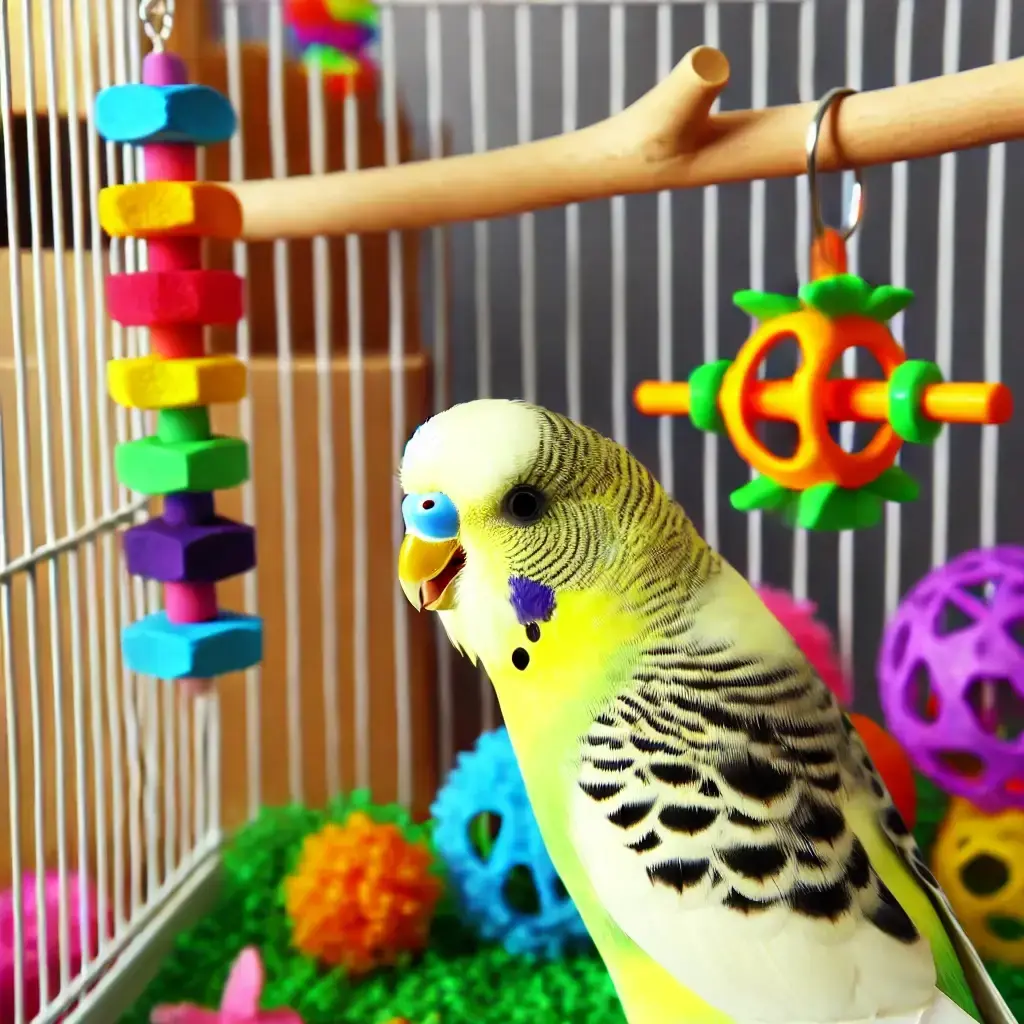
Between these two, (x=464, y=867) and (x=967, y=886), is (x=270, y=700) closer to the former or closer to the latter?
(x=464, y=867)

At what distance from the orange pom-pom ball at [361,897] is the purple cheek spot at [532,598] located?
1.44 feet

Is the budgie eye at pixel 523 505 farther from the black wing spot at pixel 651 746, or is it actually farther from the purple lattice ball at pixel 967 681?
the purple lattice ball at pixel 967 681

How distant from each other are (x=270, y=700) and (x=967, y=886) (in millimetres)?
686

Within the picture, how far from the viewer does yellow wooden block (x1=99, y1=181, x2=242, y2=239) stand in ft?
2.24

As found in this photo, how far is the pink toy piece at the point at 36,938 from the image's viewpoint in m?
0.79

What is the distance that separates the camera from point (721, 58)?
26.7 inches

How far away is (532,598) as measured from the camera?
579 mm

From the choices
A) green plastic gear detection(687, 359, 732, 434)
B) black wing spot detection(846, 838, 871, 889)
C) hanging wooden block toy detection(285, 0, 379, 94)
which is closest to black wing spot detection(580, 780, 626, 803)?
black wing spot detection(846, 838, 871, 889)

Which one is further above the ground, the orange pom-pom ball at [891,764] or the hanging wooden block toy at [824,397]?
the hanging wooden block toy at [824,397]

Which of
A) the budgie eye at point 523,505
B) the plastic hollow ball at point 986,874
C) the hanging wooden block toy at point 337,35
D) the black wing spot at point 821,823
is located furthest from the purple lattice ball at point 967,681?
the hanging wooden block toy at point 337,35

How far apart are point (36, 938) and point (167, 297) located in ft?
1.61

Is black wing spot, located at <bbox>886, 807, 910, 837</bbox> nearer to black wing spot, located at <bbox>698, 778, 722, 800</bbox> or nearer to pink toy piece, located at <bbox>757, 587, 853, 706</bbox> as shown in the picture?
black wing spot, located at <bbox>698, 778, 722, 800</bbox>

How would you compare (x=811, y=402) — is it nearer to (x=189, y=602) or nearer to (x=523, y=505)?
(x=523, y=505)

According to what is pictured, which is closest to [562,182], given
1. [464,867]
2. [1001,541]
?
[464,867]
